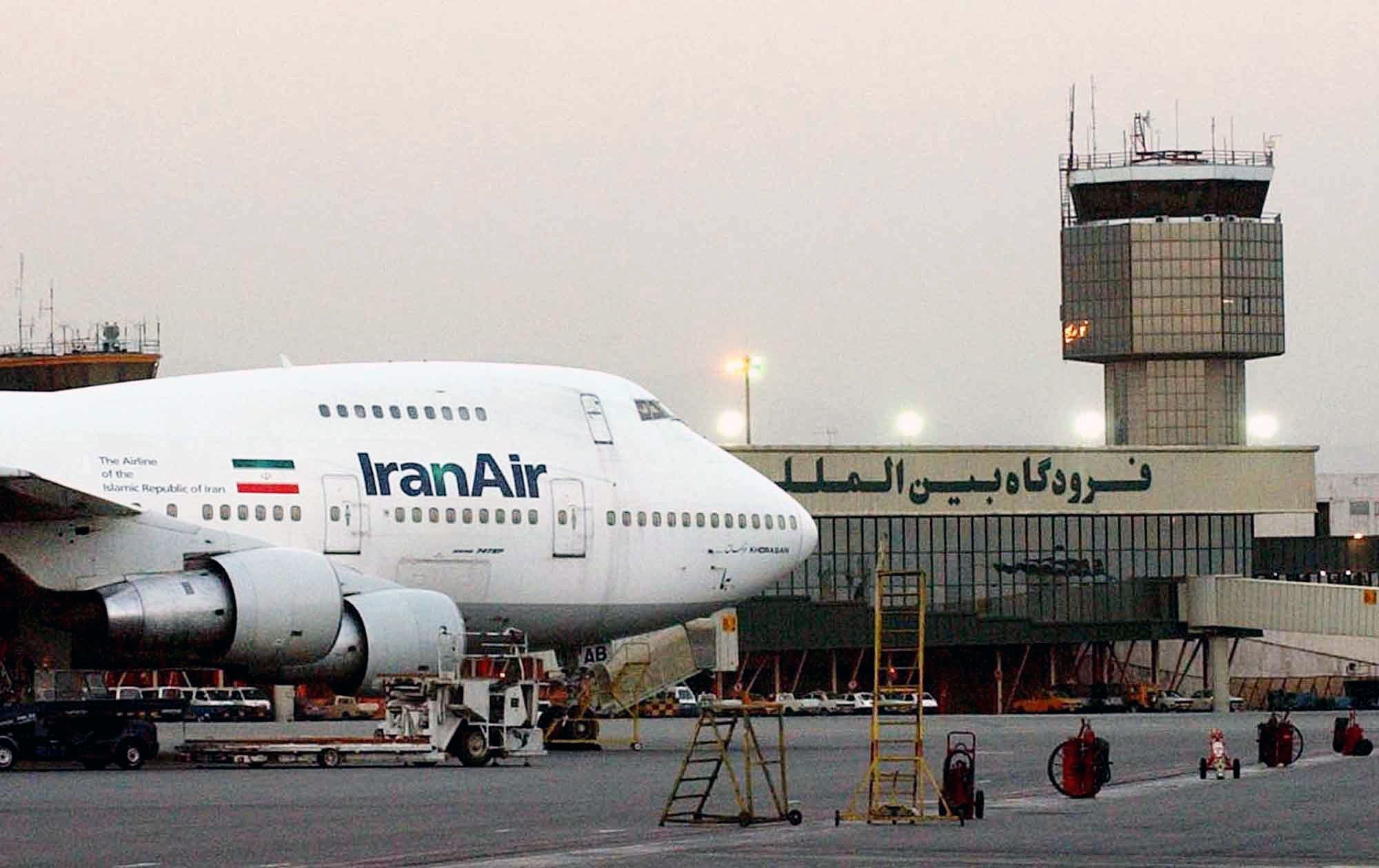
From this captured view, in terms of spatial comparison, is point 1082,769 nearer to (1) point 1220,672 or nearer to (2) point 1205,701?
(1) point 1220,672

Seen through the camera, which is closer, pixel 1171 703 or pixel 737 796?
pixel 737 796

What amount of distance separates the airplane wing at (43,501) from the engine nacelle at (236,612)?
123 cm

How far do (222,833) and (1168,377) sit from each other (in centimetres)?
12171

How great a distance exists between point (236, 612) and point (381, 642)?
2.48 meters

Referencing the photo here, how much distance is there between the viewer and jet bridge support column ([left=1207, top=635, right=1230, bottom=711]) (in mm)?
98312

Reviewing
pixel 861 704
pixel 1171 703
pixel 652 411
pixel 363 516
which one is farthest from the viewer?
pixel 1171 703

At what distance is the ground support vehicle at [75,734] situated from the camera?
37156mm

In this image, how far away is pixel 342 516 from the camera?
41.5 metres

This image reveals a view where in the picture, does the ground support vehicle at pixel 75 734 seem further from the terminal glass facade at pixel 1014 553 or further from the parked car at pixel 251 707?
the terminal glass facade at pixel 1014 553

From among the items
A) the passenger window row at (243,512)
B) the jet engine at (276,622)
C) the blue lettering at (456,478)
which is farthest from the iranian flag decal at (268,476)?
the blue lettering at (456,478)

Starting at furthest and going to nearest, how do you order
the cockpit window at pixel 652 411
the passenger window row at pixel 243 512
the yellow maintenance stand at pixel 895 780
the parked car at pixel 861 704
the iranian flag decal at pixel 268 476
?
1. the parked car at pixel 861 704
2. the cockpit window at pixel 652 411
3. the iranian flag decal at pixel 268 476
4. the passenger window row at pixel 243 512
5. the yellow maintenance stand at pixel 895 780

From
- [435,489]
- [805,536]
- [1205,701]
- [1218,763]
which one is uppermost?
[435,489]

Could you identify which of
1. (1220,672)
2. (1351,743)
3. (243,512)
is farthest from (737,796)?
(1220,672)

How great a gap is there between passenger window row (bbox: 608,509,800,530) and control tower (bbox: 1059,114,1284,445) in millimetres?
94223
